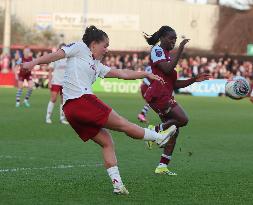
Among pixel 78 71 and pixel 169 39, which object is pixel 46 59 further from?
pixel 169 39

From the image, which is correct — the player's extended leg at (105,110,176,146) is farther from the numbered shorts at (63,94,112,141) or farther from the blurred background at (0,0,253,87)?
the blurred background at (0,0,253,87)

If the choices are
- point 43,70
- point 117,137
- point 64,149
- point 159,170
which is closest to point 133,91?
point 43,70

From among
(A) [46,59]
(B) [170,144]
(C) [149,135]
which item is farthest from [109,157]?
(B) [170,144]

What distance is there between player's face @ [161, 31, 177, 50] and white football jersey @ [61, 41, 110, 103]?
2.69 m

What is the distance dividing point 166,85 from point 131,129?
3088 millimetres

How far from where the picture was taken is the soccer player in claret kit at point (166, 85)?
41.6ft

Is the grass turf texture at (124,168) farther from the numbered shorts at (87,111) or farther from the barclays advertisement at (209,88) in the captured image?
the barclays advertisement at (209,88)

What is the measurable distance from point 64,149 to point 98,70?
5.73m

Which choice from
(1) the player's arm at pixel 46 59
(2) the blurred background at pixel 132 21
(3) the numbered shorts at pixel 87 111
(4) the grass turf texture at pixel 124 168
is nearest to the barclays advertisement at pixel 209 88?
(4) the grass turf texture at pixel 124 168

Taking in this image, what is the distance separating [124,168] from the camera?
13.2m

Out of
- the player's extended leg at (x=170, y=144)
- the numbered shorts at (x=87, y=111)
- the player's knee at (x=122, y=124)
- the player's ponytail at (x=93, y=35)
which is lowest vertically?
the player's extended leg at (x=170, y=144)

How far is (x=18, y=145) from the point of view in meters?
16.5

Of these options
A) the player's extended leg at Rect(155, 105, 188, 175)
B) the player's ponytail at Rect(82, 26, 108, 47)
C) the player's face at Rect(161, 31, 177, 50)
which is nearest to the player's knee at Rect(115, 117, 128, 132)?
the player's ponytail at Rect(82, 26, 108, 47)

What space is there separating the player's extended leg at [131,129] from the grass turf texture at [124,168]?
0.68m
